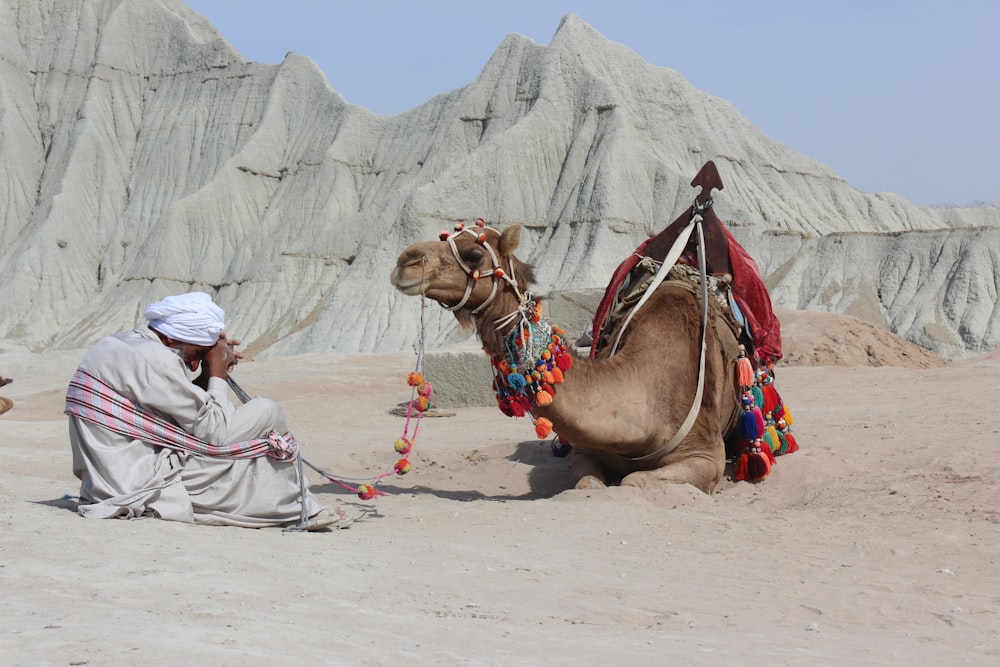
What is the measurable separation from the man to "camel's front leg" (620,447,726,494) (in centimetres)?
245

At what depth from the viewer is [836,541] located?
5914 millimetres

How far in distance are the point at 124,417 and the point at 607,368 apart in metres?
3.08

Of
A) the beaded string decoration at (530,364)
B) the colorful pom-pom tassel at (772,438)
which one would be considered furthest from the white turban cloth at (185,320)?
the colorful pom-pom tassel at (772,438)

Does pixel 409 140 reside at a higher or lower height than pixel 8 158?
higher

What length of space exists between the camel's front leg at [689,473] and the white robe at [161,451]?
2717 millimetres

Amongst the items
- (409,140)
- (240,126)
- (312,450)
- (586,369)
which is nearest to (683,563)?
(586,369)

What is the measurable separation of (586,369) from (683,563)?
1.72 m

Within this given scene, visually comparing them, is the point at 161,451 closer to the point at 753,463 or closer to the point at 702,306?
the point at 702,306

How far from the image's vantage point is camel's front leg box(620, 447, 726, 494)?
728cm

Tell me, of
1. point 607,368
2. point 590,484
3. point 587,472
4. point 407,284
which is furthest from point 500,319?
point 587,472

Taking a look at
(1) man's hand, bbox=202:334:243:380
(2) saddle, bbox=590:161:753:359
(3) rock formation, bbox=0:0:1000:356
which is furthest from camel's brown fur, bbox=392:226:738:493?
(3) rock formation, bbox=0:0:1000:356

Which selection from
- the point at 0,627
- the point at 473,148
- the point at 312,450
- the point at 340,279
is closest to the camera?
the point at 0,627

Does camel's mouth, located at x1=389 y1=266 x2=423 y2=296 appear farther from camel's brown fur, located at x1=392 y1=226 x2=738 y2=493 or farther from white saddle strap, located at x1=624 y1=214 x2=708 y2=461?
white saddle strap, located at x1=624 y1=214 x2=708 y2=461

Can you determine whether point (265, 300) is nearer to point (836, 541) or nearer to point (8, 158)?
point (8, 158)
